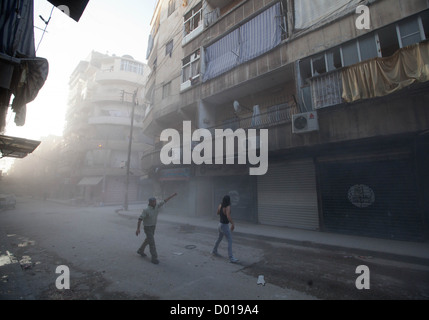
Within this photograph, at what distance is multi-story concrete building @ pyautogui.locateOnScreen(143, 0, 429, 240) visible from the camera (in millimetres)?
7082

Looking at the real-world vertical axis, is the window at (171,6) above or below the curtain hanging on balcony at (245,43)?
above

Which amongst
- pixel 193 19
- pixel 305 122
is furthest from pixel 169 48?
pixel 305 122

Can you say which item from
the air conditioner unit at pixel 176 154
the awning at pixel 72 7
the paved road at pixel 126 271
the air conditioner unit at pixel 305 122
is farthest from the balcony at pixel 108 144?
the air conditioner unit at pixel 305 122

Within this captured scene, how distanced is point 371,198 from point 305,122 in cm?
410

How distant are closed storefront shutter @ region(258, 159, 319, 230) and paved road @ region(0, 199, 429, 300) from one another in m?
2.73

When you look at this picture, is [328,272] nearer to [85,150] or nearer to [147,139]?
[147,139]

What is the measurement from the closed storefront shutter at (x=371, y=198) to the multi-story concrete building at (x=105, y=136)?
24243 mm

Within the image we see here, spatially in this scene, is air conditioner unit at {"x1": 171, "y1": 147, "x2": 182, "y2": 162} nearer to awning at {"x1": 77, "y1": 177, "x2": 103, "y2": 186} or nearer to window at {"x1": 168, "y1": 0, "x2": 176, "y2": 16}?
window at {"x1": 168, "y1": 0, "x2": 176, "y2": 16}

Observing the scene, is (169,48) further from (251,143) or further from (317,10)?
(251,143)

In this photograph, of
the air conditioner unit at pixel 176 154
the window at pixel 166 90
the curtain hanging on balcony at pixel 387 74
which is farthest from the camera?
the window at pixel 166 90

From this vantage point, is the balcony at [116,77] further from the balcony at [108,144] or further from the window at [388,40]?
the window at [388,40]

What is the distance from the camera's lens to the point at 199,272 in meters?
4.81

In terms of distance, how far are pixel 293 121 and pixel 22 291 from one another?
9472mm

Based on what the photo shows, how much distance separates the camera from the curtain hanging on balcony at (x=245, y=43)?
1065 centimetres
